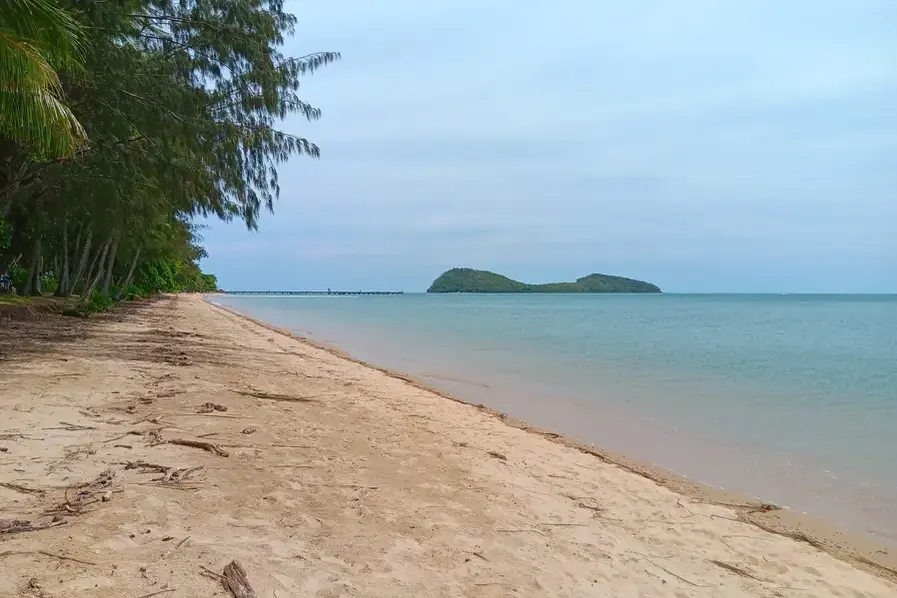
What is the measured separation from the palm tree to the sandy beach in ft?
10.2

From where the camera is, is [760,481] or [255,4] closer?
[760,481]

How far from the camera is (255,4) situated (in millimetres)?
10789

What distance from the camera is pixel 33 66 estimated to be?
242 inches

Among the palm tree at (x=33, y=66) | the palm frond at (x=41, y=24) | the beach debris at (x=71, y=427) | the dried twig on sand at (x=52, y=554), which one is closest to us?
the dried twig on sand at (x=52, y=554)

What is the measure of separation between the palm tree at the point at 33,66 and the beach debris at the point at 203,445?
12.7ft

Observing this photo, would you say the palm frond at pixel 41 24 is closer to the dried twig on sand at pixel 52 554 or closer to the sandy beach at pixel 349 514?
the sandy beach at pixel 349 514

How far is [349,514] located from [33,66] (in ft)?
18.0

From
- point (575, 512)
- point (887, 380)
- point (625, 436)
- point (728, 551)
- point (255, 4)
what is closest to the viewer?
point (728, 551)

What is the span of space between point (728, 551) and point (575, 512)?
43.9 inches

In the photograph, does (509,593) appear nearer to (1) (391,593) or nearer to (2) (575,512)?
(1) (391,593)

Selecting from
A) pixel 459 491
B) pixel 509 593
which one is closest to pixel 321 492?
pixel 459 491

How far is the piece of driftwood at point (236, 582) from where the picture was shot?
298cm

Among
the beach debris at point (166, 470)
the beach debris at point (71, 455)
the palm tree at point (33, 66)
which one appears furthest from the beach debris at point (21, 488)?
the palm tree at point (33, 66)

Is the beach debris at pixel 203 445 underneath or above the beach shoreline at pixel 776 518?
above
